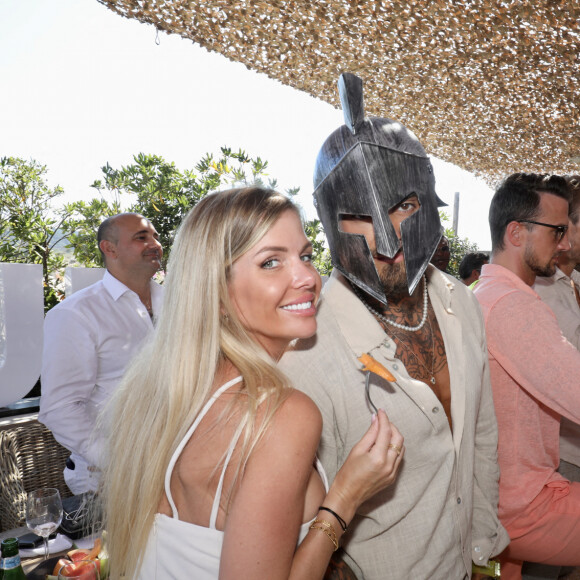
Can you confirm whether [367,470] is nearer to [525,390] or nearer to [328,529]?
[328,529]

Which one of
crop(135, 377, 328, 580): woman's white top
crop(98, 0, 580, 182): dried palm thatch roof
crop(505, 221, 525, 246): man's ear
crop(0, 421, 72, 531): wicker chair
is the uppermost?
crop(98, 0, 580, 182): dried palm thatch roof

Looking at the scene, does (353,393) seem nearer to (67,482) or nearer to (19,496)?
(19,496)

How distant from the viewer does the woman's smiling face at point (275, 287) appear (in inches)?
44.1

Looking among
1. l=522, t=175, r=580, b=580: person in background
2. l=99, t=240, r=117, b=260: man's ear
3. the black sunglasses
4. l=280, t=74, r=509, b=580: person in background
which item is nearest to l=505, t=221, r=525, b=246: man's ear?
the black sunglasses

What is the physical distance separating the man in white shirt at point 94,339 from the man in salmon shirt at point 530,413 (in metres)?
1.75

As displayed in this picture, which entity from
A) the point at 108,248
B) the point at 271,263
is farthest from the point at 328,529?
the point at 108,248

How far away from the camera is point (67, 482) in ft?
8.65

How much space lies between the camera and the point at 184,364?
1.04 metres

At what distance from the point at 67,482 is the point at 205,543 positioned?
2.05 meters

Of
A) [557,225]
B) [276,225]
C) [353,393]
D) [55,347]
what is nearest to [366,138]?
[276,225]

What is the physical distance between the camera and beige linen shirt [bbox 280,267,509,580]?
1214mm

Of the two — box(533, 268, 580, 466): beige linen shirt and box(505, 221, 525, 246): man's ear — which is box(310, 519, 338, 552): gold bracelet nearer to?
box(505, 221, 525, 246): man's ear

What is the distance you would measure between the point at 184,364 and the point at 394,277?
645 mm

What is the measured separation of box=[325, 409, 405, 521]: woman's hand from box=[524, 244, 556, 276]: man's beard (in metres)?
1.13
